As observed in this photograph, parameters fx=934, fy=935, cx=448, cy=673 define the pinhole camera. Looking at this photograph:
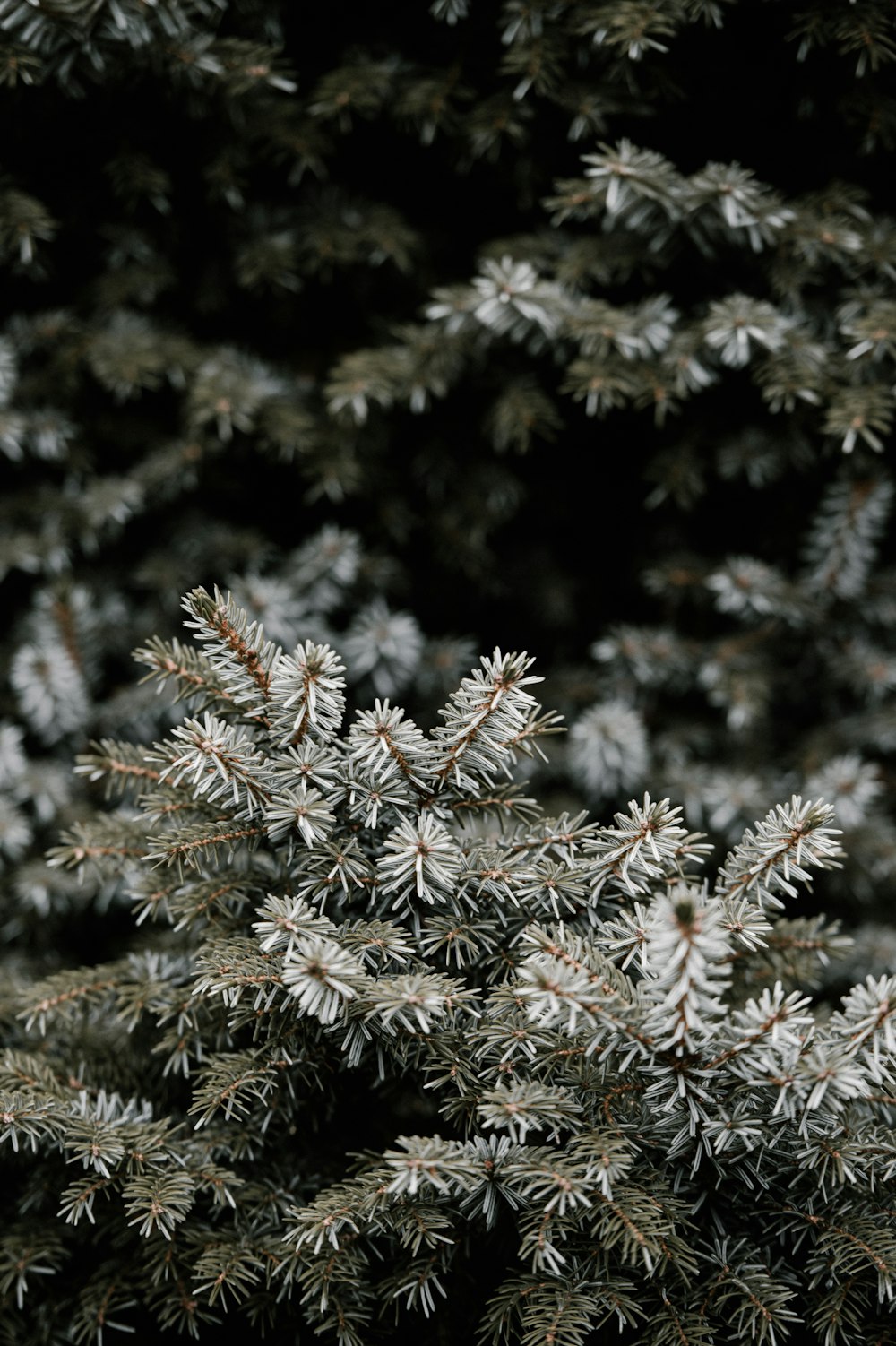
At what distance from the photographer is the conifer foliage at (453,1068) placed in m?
0.63

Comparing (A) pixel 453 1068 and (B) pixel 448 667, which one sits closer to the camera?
(A) pixel 453 1068

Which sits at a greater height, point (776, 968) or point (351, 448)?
point (351, 448)

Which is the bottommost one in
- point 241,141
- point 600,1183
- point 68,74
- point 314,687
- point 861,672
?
point 861,672

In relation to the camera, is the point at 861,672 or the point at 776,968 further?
the point at 861,672

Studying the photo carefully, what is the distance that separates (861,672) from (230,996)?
100 cm

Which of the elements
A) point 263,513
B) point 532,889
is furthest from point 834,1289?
point 263,513

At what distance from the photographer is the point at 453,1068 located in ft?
2.23

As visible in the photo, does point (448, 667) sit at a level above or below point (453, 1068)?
below

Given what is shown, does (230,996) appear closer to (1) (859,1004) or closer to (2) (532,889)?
(2) (532,889)

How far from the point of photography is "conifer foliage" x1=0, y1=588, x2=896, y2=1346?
0.63 meters

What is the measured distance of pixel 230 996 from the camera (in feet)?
2.14

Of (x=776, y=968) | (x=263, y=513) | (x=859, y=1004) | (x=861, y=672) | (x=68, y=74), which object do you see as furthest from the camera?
(x=263, y=513)

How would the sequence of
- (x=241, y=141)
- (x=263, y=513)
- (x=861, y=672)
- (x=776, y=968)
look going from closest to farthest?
(x=776, y=968)
(x=241, y=141)
(x=861, y=672)
(x=263, y=513)

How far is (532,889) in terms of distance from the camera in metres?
0.71
